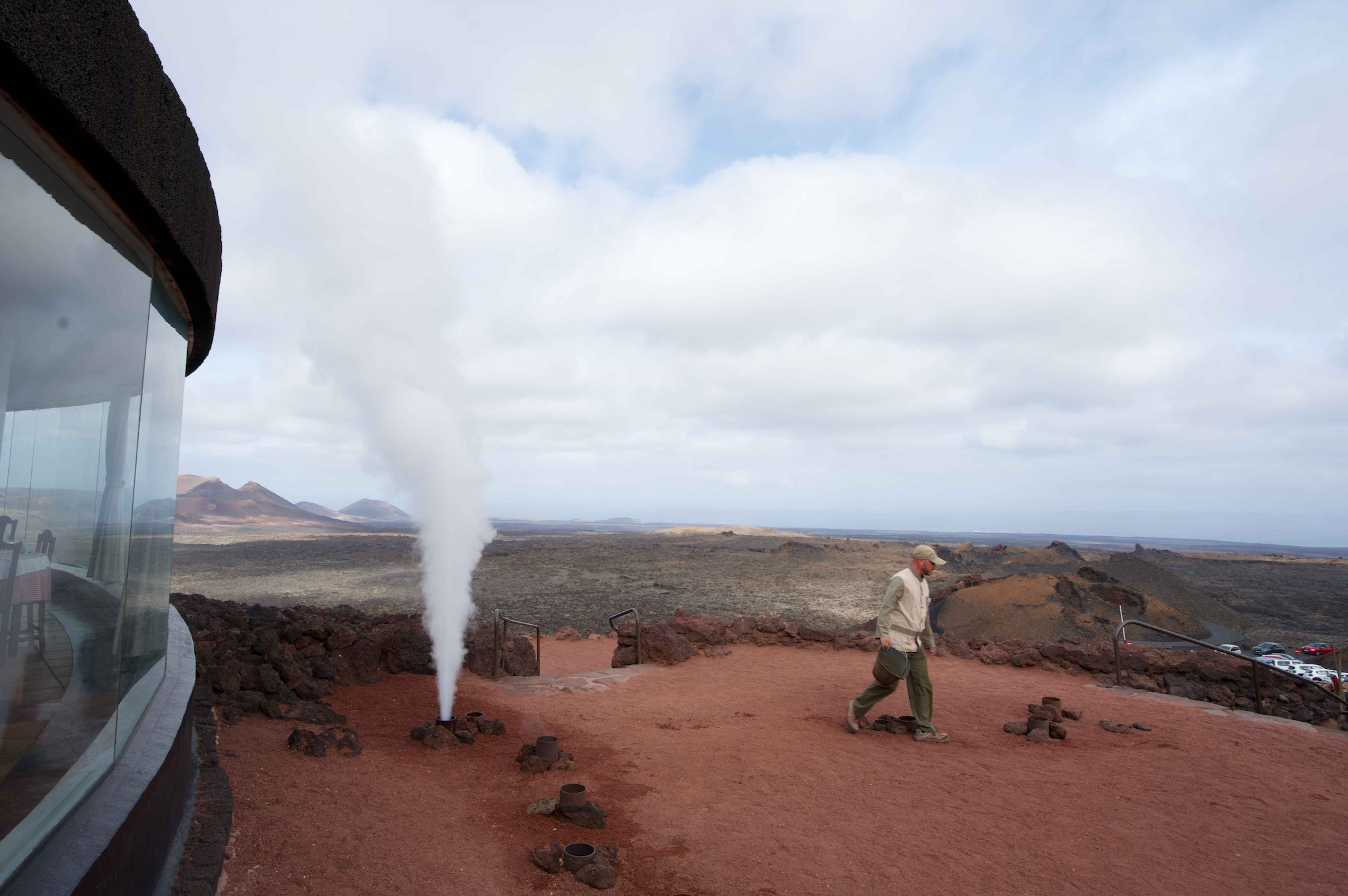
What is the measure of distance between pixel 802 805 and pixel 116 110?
583cm

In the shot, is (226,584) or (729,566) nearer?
(226,584)

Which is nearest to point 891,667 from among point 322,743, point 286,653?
point 322,743

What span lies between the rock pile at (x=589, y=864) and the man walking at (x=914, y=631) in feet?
11.6

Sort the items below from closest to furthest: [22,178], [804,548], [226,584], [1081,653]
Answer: [22,178] → [1081,653] → [226,584] → [804,548]

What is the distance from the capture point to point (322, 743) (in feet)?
20.6

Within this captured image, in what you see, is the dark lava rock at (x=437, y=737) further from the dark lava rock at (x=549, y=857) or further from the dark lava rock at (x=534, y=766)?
the dark lava rock at (x=549, y=857)

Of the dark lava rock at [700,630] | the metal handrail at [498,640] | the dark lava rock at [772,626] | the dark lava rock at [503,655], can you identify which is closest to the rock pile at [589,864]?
the metal handrail at [498,640]

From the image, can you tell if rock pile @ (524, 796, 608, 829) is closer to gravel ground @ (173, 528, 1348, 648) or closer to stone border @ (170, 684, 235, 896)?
stone border @ (170, 684, 235, 896)

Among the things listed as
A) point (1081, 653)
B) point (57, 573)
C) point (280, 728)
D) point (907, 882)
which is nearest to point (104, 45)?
point (57, 573)

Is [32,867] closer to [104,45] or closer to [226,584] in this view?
[104,45]

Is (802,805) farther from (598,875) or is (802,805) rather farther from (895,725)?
(895,725)

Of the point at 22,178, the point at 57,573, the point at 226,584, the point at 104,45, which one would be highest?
the point at 104,45

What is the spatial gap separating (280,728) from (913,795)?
19.0 feet

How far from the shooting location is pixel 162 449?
445 centimetres
